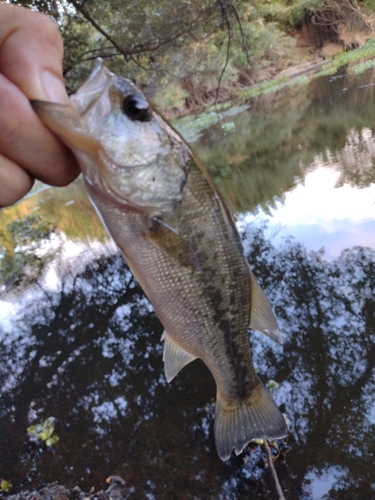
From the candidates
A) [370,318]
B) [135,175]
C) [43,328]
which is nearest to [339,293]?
[370,318]

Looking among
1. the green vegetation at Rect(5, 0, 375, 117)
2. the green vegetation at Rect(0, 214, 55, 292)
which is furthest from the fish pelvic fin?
the green vegetation at Rect(0, 214, 55, 292)

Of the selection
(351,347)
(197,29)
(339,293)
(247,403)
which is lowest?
(247,403)

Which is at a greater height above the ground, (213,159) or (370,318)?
(213,159)

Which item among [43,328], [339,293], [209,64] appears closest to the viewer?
[339,293]

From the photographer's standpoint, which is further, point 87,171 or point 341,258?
point 341,258

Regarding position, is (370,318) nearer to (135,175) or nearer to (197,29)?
(135,175)

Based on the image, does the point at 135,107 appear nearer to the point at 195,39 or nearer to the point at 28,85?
the point at 28,85

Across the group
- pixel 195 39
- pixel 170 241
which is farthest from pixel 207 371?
pixel 195 39

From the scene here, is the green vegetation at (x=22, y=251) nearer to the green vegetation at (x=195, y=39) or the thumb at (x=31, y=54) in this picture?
the green vegetation at (x=195, y=39)
